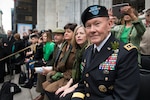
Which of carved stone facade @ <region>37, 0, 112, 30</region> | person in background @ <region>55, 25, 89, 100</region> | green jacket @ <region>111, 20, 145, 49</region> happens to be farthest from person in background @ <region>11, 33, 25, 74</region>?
green jacket @ <region>111, 20, 145, 49</region>

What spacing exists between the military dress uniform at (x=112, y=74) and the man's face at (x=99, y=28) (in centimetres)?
7

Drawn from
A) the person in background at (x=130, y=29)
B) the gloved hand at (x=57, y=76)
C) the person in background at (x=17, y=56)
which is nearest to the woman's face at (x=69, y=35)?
the gloved hand at (x=57, y=76)

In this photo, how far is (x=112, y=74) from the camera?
1.76 meters

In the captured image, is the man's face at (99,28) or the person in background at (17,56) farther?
the person in background at (17,56)

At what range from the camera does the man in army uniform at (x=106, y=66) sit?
1.67 metres

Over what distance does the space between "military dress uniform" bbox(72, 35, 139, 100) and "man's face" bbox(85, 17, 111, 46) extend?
0.24 ft

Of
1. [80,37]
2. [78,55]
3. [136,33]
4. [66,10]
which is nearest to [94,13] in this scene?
[78,55]

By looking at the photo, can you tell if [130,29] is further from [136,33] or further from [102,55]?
[102,55]

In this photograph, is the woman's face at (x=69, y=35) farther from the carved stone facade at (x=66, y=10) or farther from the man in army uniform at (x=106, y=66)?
the carved stone facade at (x=66, y=10)

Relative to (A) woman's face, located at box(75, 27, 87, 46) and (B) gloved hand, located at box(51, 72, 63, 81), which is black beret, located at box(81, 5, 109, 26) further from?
(B) gloved hand, located at box(51, 72, 63, 81)

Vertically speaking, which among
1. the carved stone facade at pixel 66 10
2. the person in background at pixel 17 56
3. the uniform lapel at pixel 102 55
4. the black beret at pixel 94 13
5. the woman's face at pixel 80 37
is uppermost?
the carved stone facade at pixel 66 10

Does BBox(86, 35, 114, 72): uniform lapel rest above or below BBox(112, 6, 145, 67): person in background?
below

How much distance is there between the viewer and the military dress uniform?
1.67 meters

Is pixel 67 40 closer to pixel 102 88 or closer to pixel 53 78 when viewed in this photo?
pixel 53 78
